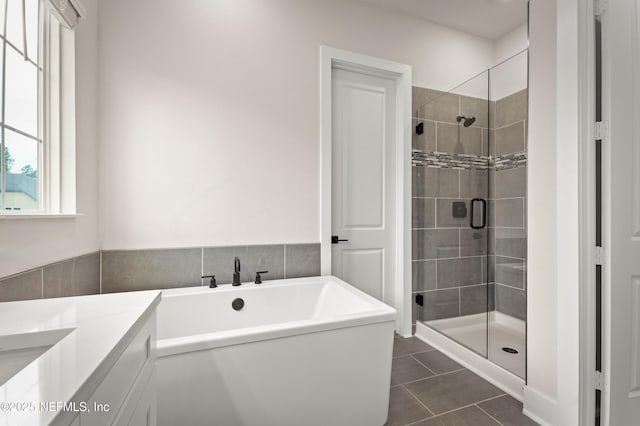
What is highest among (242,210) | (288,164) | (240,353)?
(288,164)

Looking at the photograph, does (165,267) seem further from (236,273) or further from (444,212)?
(444,212)

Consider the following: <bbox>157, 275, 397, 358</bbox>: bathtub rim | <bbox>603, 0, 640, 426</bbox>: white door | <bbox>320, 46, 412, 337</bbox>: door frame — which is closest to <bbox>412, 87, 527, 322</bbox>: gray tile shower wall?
<bbox>320, 46, 412, 337</bbox>: door frame

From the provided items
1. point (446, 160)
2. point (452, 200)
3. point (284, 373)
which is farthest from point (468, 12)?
point (284, 373)

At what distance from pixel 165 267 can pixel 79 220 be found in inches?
22.4

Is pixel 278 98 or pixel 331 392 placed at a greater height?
pixel 278 98

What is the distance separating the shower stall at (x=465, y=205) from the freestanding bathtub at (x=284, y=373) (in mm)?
1288

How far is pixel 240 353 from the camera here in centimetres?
123

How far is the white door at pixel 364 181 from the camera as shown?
2.49 m

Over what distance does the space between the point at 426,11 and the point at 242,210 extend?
2.46m

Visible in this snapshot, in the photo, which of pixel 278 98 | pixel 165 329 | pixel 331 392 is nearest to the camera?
pixel 331 392

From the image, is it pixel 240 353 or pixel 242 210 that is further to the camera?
pixel 242 210

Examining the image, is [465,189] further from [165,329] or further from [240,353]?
[165,329]

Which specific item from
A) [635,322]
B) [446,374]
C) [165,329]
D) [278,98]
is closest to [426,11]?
Answer: [278,98]

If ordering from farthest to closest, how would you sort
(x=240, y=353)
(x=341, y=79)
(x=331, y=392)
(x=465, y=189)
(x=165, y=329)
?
(x=465, y=189) → (x=341, y=79) → (x=165, y=329) → (x=331, y=392) → (x=240, y=353)
